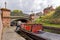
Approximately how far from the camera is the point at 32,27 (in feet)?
64.0

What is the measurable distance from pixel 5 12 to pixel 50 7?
56.3 metres

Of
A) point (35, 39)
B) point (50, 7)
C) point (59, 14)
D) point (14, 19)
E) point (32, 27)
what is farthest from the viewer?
point (50, 7)

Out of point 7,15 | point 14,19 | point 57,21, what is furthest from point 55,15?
point 7,15

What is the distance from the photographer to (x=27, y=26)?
65.3 ft

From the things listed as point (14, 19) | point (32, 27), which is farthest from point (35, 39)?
point (14, 19)

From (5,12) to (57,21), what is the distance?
22.2 m

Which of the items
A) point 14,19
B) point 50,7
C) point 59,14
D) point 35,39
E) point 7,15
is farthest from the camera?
point 50,7

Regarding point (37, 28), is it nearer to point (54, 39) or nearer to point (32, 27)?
point (32, 27)

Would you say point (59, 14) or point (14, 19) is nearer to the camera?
point (14, 19)

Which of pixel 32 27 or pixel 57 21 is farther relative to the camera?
pixel 57 21

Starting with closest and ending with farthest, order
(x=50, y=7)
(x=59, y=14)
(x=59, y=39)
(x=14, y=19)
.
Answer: (x=59, y=39) < (x=14, y=19) < (x=59, y=14) < (x=50, y=7)

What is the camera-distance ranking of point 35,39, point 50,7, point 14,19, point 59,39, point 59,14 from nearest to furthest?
point 35,39 < point 59,39 < point 14,19 < point 59,14 < point 50,7

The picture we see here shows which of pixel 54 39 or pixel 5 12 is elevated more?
pixel 5 12

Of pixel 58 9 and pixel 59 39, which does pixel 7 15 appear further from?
pixel 58 9
